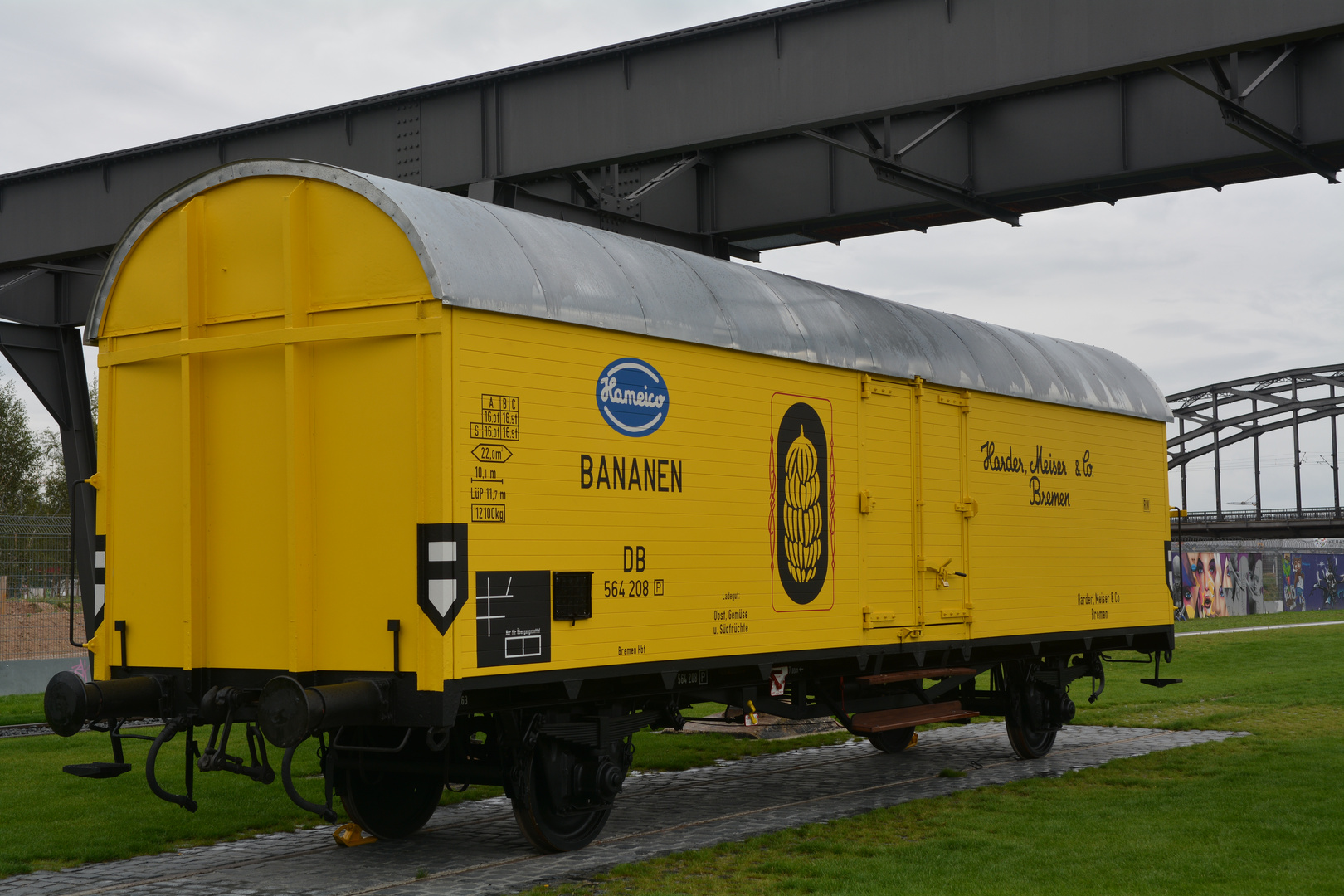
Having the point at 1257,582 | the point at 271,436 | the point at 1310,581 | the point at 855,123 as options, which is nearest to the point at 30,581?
the point at 271,436

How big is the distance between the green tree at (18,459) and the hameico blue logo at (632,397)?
37.9m

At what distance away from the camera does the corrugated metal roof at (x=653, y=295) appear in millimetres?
7801

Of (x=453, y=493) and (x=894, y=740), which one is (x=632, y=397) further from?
(x=894, y=740)

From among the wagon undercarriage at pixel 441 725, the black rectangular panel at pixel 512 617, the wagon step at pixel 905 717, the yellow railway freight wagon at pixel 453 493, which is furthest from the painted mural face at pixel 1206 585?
the black rectangular panel at pixel 512 617

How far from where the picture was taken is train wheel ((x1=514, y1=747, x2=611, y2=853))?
848 centimetres

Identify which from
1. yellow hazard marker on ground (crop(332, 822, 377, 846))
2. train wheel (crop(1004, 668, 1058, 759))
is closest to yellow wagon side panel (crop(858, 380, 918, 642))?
train wheel (crop(1004, 668, 1058, 759))

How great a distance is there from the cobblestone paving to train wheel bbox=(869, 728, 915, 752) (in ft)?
0.43

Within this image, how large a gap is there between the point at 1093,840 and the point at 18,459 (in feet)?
136

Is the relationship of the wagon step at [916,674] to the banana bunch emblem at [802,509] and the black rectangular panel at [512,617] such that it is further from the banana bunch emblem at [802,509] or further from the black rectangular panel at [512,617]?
the black rectangular panel at [512,617]

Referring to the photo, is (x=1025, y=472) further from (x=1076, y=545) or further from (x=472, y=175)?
(x=472, y=175)

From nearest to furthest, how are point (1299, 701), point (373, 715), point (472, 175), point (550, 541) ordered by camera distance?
point (373, 715)
point (550, 541)
point (472, 175)
point (1299, 701)

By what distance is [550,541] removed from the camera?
815 centimetres

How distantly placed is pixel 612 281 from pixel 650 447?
3.77 feet

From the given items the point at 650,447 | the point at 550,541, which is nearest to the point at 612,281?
the point at 650,447
